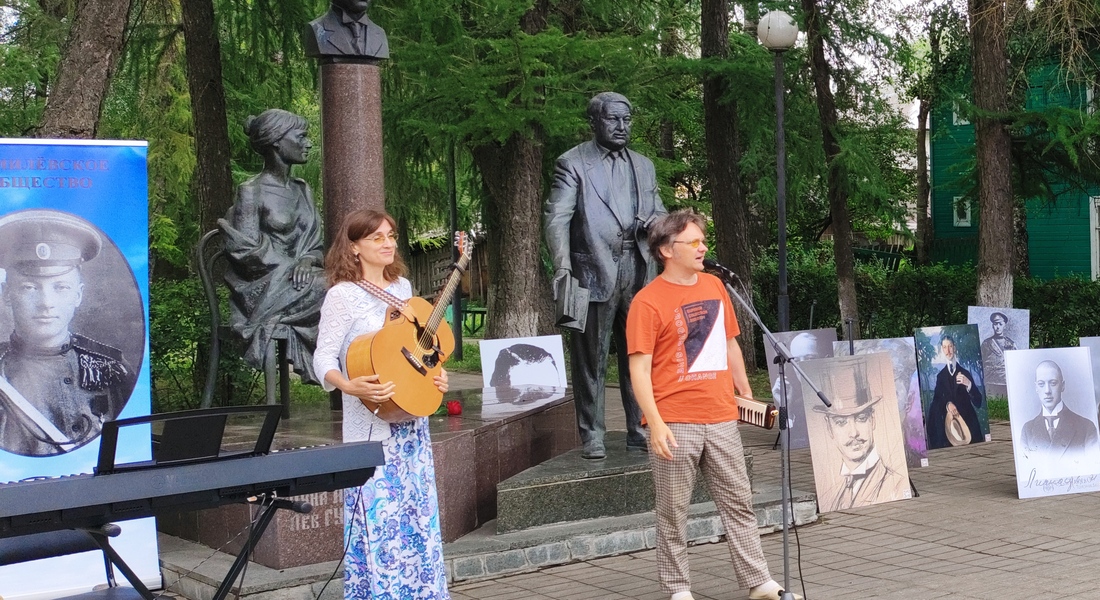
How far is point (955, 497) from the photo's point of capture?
8.38 metres

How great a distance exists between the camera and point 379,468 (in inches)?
192

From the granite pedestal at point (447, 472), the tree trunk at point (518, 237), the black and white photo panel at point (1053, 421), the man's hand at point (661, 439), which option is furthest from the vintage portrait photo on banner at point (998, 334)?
the man's hand at point (661, 439)

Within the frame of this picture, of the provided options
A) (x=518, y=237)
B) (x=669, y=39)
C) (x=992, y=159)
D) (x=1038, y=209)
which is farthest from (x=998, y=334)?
(x=669, y=39)

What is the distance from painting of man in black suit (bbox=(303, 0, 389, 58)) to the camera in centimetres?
748

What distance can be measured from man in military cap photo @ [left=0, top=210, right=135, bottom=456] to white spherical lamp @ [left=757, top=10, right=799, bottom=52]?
31.5 ft

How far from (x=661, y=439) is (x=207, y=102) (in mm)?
10048

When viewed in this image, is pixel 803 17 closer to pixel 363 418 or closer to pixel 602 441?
pixel 602 441

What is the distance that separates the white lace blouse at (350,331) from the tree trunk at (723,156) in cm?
1264

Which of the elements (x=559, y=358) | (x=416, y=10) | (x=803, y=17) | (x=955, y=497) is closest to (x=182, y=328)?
(x=559, y=358)

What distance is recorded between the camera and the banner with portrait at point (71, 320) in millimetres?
5848

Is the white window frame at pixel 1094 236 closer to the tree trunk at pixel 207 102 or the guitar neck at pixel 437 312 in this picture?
the tree trunk at pixel 207 102

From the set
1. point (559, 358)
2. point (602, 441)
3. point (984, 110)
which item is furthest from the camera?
point (984, 110)

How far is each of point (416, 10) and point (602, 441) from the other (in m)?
7.49

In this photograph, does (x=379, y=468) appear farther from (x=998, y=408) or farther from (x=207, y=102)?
(x=207, y=102)
